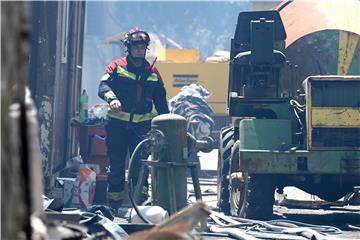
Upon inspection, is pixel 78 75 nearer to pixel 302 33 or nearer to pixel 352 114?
pixel 302 33

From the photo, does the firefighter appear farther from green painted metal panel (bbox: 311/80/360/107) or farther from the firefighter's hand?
green painted metal panel (bbox: 311/80/360/107)

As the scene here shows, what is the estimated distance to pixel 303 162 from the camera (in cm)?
905

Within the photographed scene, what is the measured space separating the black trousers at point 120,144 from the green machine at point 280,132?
95 cm

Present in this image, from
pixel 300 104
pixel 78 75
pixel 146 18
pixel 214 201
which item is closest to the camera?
pixel 300 104

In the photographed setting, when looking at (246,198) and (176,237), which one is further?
(246,198)

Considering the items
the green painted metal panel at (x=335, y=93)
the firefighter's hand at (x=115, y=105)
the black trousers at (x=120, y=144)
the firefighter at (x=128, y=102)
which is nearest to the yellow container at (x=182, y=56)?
the firefighter at (x=128, y=102)

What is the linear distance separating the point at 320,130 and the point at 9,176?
734 centimetres

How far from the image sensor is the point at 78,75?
48.7 ft

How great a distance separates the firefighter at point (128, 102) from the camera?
984 cm

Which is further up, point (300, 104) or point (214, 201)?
point (300, 104)

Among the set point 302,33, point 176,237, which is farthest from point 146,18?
point 176,237

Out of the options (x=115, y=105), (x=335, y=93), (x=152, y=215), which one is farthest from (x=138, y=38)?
(x=152, y=215)

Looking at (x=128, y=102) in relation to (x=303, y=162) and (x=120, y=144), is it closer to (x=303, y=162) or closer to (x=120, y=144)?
(x=120, y=144)

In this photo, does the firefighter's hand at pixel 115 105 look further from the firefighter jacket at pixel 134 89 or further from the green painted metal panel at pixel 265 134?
the green painted metal panel at pixel 265 134
